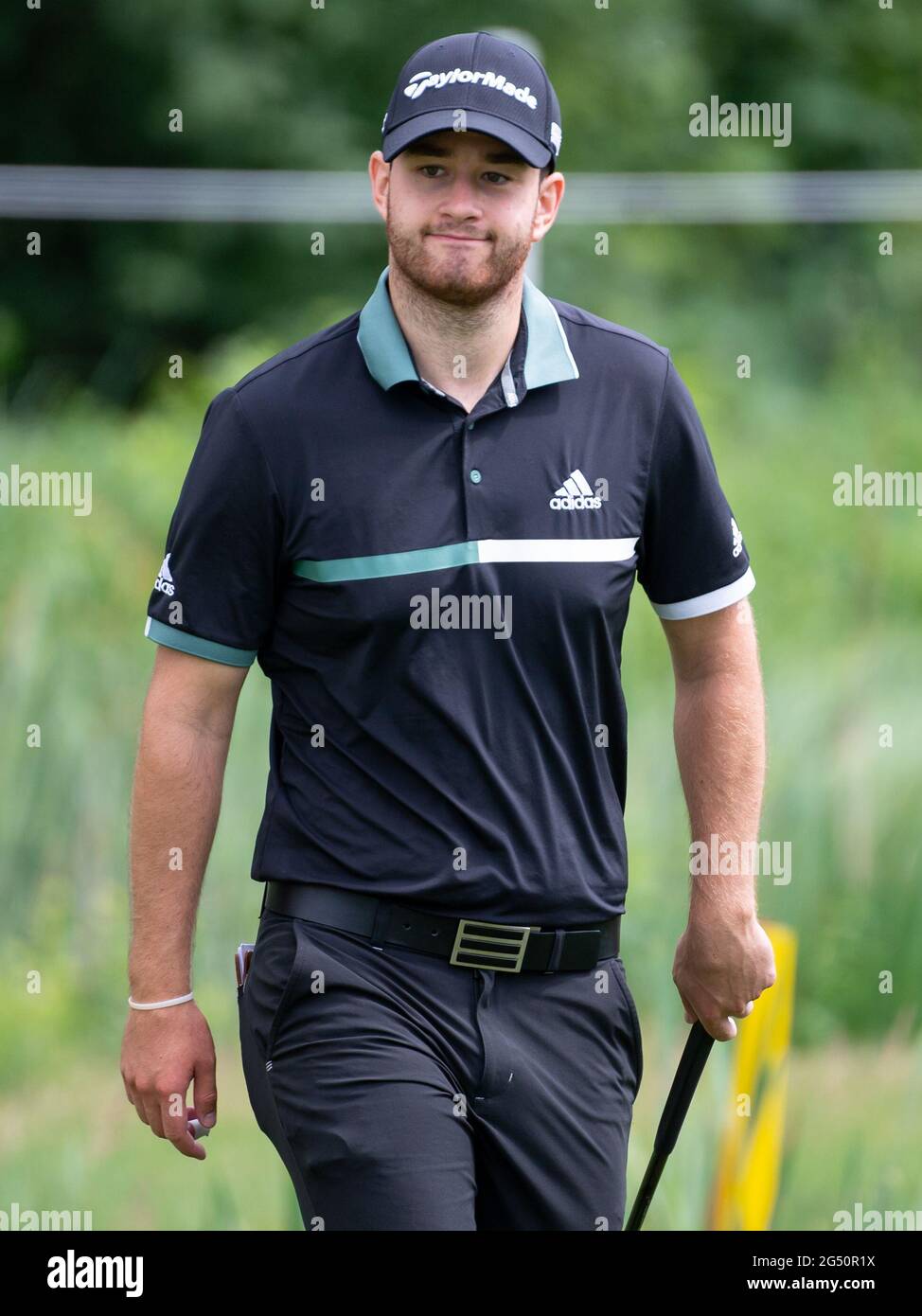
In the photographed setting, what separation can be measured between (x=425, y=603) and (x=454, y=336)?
44cm

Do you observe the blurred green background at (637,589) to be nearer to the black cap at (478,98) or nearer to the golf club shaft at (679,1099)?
the golf club shaft at (679,1099)

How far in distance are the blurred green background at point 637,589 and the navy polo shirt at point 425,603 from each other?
1.28 meters

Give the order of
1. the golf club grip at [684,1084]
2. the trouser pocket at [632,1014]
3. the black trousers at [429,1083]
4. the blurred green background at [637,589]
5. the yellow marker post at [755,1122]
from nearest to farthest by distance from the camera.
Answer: the black trousers at [429,1083] < the trouser pocket at [632,1014] < the golf club grip at [684,1084] < the yellow marker post at [755,1122] < the blurred green background at [637,589]

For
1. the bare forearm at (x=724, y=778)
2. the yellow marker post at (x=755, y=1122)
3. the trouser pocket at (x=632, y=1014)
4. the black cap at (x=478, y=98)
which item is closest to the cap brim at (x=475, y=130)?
the black cap at (x=478, y=98)

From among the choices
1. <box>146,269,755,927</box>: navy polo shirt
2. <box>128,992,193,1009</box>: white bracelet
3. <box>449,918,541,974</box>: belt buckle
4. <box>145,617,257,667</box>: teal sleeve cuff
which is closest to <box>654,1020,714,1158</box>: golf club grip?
<box>146,269,755,927</box>: navy polo shirt

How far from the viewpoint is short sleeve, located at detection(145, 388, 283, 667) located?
2760 millimetres

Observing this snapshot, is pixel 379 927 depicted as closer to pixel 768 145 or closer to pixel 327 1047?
pixel 327 1047

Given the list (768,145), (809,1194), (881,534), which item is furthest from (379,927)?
(768,145)

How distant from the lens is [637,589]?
6715 millimetres

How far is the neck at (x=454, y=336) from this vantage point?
284 cm

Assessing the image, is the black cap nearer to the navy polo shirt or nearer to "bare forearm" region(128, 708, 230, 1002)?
the navy polo shirt

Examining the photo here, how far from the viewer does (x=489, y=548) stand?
8.98ft

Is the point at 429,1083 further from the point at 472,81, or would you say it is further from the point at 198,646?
the point at 472,81
